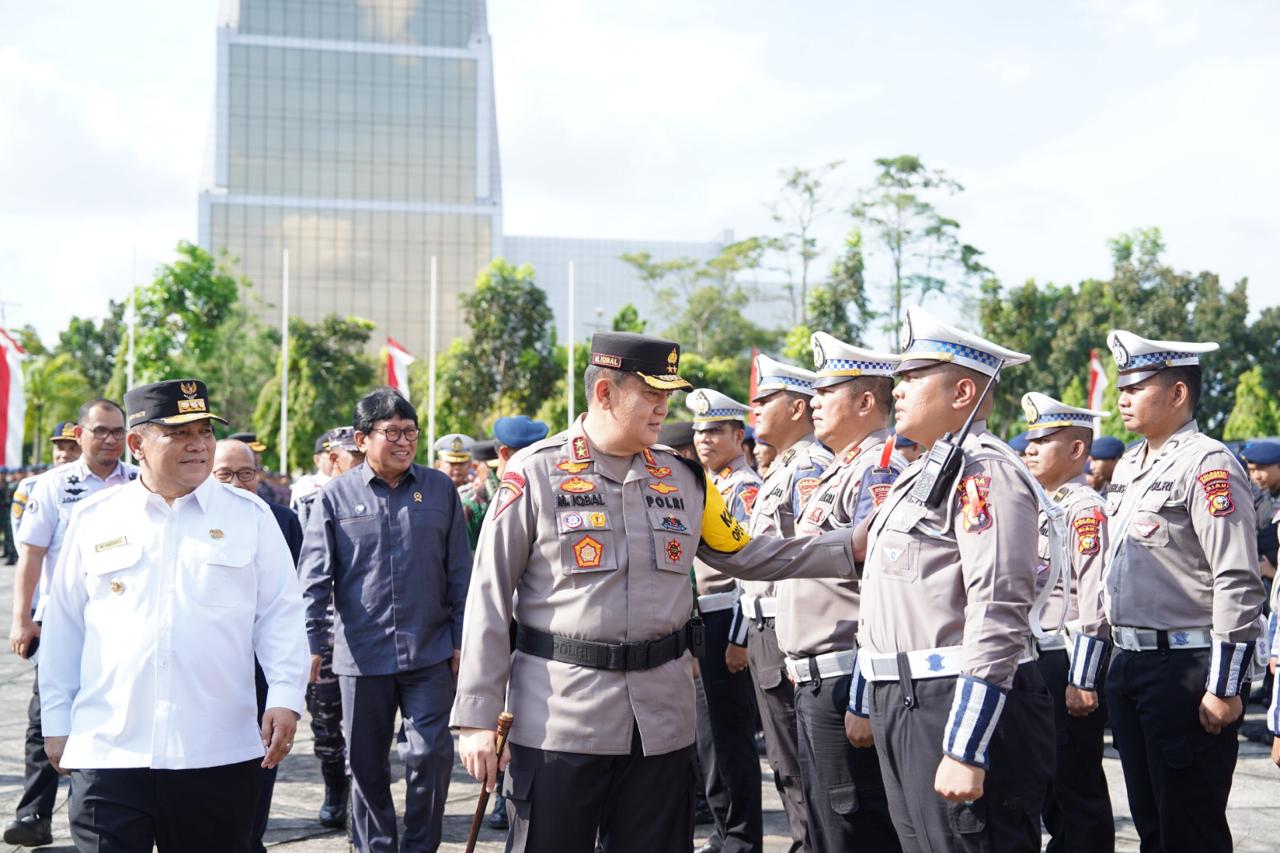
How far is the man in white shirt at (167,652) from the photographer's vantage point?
3715 mm

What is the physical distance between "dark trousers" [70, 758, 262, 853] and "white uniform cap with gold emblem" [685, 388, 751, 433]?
12.6ft

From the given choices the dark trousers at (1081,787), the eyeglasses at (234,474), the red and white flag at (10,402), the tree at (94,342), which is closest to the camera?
the dark trousers at (1081,787)

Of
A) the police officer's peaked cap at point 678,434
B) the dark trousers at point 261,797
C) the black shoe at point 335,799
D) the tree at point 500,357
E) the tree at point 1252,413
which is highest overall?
the tree at point 500,357

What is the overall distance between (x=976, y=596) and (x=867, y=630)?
1.60 feet

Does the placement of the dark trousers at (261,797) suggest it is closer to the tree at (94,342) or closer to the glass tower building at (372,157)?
the tree at (94,342)

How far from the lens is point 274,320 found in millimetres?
95500

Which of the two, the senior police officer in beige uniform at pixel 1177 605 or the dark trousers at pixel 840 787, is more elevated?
the senior police officer in beige uniform at pixel 1177 605

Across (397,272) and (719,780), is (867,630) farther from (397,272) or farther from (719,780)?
(397,272)

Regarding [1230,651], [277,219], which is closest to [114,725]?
[1230,651]

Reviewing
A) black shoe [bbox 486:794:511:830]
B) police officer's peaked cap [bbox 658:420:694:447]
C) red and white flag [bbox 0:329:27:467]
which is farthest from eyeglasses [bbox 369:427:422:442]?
red and white flag [bbox 0:329:27:467]

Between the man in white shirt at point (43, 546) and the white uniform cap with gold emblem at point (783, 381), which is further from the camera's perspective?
the white uniform cap with gold emblem at point (783, 381)

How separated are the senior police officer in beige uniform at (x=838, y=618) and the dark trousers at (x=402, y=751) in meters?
1.74

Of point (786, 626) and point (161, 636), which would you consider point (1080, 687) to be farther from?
point (161, 636)

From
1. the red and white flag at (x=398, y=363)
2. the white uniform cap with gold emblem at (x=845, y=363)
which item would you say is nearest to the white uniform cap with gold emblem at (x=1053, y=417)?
the white uniform cap with gold emblem at (x=845, y=363)
